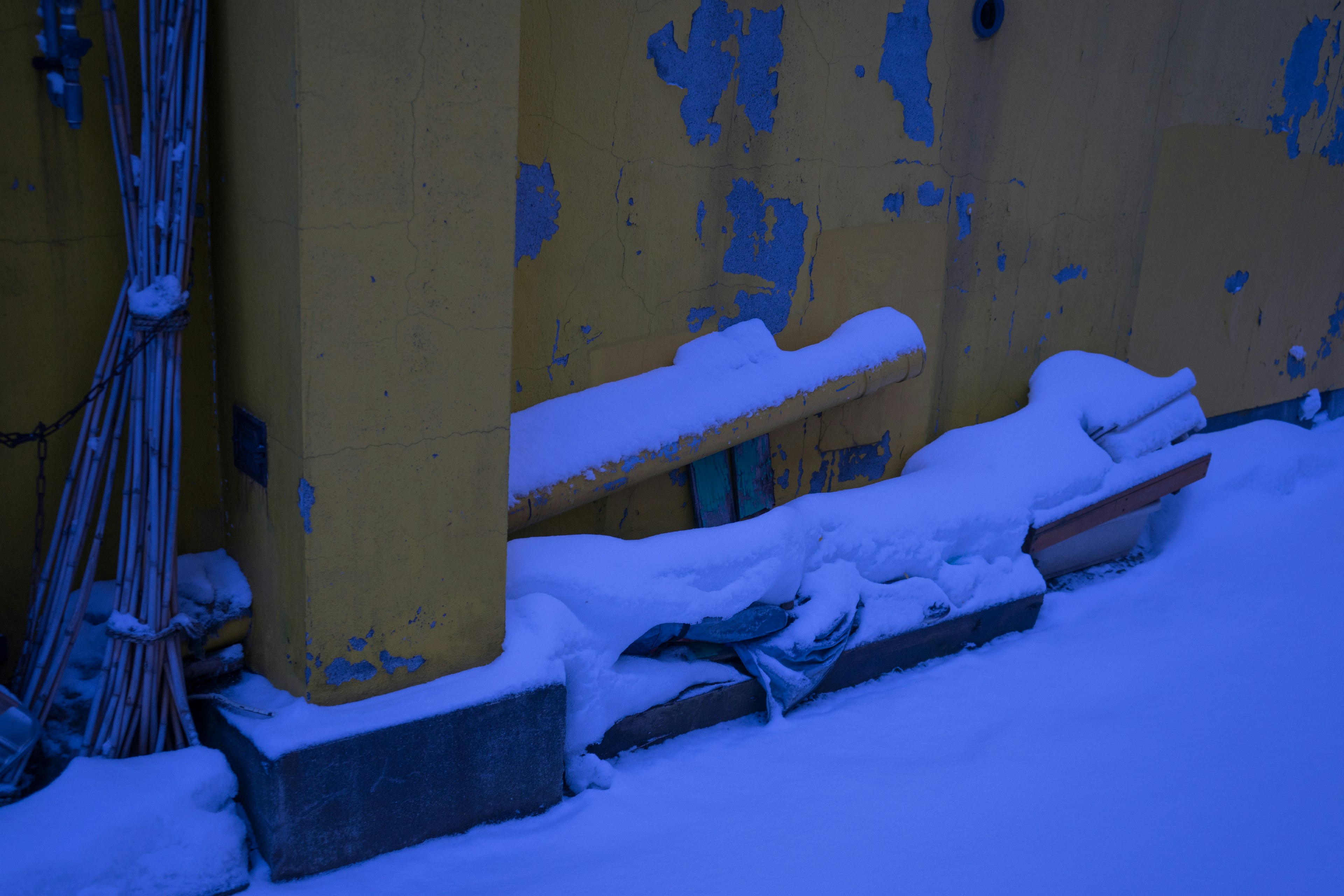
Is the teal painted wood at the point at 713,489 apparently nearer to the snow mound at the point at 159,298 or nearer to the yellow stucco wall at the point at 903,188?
the yellow stucco wall at the point at 903,188

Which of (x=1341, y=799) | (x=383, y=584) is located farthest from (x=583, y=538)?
(x=1341, y=799)

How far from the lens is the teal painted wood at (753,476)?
3350mm

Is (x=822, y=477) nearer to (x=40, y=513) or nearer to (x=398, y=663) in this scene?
(x=398, y=663)

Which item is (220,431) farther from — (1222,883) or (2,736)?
(1222,883)

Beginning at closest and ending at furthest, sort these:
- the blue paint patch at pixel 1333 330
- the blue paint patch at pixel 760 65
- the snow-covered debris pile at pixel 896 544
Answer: the snow-covered debris pile at pixel 896 544, the blue paint patch at pixel 760 65, the blue paint patch at pixel 1333 330

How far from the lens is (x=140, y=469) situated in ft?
6.77

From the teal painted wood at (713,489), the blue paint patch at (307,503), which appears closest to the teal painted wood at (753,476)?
the teal painted wood at (713,489)

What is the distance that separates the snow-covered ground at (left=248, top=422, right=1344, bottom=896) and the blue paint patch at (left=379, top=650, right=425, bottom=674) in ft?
1.26

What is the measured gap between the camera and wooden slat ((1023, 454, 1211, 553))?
11.9ft

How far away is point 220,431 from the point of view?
2.30m

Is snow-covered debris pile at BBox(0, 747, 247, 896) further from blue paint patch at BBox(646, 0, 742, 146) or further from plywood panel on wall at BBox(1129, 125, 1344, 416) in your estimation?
plywood panel on wall at BBox(1129, 125, 1344, 416)

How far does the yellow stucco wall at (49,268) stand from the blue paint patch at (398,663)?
0.62 meters

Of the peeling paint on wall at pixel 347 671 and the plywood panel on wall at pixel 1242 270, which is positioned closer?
the peeling paint on wall at pixel 347 671

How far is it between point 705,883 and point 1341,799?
164 cm
